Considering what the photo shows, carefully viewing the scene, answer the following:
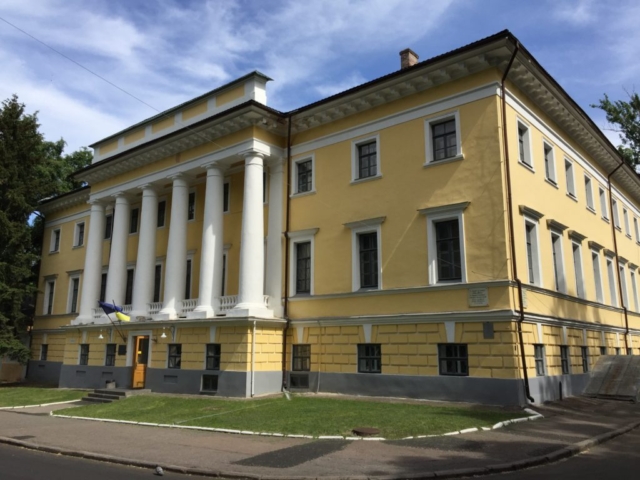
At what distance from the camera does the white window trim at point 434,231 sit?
17.7 m

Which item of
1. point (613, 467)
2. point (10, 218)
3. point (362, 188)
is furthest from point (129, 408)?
point (10, 218)

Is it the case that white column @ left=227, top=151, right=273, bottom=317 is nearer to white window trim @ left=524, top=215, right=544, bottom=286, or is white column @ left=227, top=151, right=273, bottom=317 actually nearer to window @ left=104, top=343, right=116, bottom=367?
window @ left=104, top=343, right=116, bottom=367

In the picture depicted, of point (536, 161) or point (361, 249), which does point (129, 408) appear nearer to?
point (361, 249)

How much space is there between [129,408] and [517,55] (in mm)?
17716

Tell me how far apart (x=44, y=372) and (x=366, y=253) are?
23.7m

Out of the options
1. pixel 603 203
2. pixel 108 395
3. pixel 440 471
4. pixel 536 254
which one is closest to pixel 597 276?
pixel 603 203

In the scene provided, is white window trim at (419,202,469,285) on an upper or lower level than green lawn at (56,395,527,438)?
upper

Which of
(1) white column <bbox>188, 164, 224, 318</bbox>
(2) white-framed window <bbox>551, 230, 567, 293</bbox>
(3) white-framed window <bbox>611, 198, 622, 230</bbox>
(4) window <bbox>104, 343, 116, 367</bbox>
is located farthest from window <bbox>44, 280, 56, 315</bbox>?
(3) white-framed window <bbox>611, 198, 622, 230</bbox>

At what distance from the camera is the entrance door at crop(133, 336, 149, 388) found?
24.0 m

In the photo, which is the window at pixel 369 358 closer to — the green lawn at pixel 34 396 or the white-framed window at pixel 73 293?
the green lawn at pixel 34 396

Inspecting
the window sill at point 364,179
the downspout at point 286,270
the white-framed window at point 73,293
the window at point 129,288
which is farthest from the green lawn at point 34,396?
the window sill at point 364,179

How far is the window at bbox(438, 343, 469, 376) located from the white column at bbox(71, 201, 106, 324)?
18.4 meters

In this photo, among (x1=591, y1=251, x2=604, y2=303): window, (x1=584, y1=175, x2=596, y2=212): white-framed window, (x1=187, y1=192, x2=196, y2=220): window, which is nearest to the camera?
(x1=591, y1=251, x2=604, y2=303): window

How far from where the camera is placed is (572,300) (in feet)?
68.0
